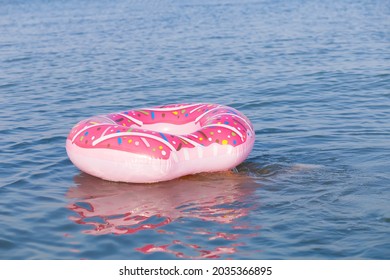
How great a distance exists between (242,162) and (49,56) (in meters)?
8.86

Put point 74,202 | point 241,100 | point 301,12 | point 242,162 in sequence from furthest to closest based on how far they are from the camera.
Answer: point 301,12 < point 241,100 < point 242,162 < point 74,202

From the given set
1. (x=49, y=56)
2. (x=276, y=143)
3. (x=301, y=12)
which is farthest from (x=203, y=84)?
(x=301, y=12)

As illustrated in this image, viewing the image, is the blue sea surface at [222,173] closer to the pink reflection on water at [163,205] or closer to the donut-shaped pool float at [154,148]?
the pink reflection on water at [163,205]

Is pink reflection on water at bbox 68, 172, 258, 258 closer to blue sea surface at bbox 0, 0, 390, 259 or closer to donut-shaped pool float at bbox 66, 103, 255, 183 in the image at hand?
blue sea surface at bbox 0, 0, 390, 259

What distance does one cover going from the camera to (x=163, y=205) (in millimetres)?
6609

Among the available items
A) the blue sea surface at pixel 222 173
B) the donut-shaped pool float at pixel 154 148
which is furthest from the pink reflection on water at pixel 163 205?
the donut-shaped pool float at pixel 154 148

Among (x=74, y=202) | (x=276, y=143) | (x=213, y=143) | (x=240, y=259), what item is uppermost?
(x=276, y=143)

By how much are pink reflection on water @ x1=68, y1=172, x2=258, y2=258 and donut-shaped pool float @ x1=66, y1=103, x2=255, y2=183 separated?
0.45 ft

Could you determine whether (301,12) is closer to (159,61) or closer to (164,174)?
(159,61)

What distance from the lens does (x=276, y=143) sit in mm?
8570

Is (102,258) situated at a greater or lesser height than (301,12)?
lesser

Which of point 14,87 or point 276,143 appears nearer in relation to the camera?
point 276,143

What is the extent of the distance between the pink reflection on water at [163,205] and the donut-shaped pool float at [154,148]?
0.45 ft

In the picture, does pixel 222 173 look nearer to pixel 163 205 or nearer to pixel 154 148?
pixel 154 148
